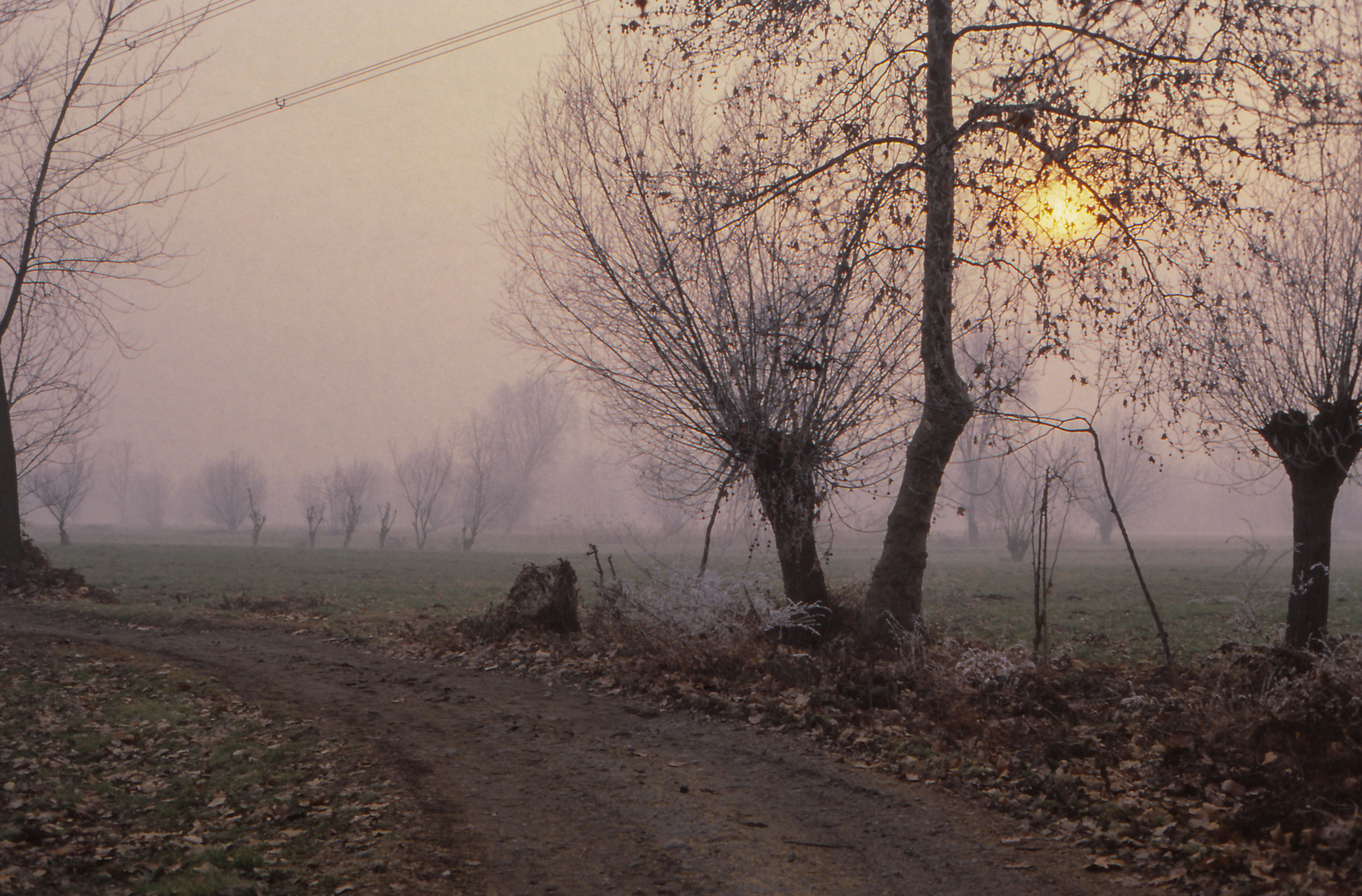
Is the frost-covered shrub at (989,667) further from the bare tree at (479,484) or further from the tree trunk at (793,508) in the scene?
the bare tree at (479,484)

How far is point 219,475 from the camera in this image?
103 m

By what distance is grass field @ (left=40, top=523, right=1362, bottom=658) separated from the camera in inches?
603

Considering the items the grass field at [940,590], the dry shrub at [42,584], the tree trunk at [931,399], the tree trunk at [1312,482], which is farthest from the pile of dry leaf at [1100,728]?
the dry shrub at [42,584]

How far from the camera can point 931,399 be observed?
1129 cm

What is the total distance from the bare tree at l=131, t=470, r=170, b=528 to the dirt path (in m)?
142

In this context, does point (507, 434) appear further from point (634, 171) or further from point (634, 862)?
point (634, 862)

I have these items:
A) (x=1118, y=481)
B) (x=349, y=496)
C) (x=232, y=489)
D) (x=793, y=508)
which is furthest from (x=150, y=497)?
(x=793, y=508)

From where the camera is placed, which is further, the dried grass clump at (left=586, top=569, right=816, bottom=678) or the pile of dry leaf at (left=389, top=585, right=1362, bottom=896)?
the dried grass clump at (left=586, top=569, right=816, bottom=678)

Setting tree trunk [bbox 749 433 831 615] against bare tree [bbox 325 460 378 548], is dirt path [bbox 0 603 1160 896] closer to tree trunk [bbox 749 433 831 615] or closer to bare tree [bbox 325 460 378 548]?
tree trunk [bbox 749 433 831 615]

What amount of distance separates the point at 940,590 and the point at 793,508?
609 inches

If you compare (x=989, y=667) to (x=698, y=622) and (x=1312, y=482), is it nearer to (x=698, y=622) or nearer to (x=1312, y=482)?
(x=698, y=622)

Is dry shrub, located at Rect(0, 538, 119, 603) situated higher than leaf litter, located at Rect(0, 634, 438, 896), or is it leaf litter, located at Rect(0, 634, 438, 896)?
dry shrub, located at Rect(0, 538, 119, 603)

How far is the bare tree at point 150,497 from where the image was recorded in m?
135

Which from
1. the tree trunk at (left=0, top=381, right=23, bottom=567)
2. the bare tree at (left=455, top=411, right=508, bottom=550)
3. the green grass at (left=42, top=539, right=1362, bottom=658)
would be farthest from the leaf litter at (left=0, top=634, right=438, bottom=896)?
the bare tree at (left=455, top=411, right=508, bottom=550)
